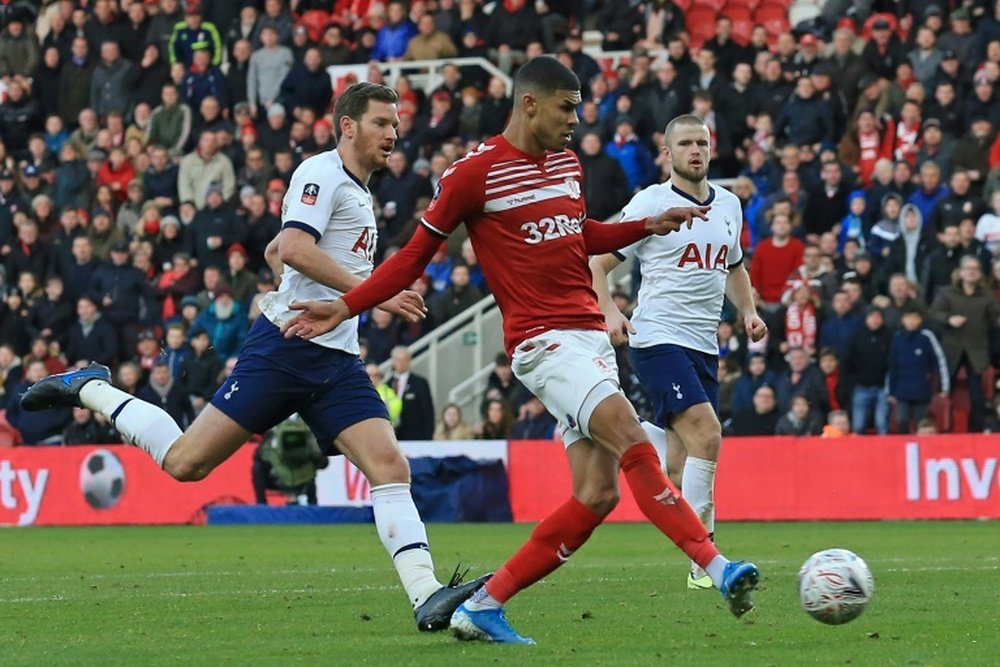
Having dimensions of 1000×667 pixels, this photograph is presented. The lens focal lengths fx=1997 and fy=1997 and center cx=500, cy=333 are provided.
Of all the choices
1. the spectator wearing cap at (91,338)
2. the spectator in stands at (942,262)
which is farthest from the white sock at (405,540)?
the spectator wearing cap at (91,338)

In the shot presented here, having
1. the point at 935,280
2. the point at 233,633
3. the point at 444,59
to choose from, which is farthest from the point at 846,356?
the point at 233,633

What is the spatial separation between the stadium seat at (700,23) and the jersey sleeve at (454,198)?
62.7ft

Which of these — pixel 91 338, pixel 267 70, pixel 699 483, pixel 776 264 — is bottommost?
pixel 91 338

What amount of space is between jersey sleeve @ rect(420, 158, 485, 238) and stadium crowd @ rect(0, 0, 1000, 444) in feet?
42.3

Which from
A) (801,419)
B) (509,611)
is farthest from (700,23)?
(509,611)

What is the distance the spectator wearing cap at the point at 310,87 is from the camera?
91.4 ft

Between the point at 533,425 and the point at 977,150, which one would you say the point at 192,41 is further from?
the point at 977,150

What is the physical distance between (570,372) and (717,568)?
105 centimetres

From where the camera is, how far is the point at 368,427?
951 cm

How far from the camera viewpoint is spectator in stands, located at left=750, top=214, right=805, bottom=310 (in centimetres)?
2205

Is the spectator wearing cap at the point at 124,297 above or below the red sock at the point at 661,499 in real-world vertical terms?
below

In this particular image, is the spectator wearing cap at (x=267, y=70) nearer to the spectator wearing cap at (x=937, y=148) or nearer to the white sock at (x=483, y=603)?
the spectator wearing cap at (x=937, y=148)

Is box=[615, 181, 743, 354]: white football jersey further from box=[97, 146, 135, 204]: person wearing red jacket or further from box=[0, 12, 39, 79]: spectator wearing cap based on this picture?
box=[0, 12, 39, 79]: spectator wearing cap

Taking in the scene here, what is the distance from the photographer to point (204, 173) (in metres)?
27.4
